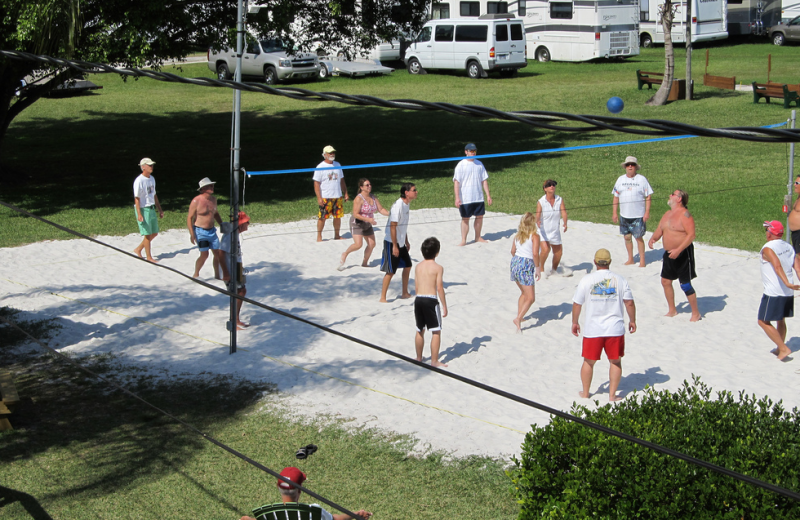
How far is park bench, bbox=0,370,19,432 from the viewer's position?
691cm

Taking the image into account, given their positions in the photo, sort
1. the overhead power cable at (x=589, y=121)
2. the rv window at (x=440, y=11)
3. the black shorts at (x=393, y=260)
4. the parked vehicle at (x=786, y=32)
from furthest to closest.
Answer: the parked vehicle at (x=786, y=32)
the rv window at (x=440, y=11)
the black shorts at (x=393, y=260)
the overhead power cable at (x=589, y=121)

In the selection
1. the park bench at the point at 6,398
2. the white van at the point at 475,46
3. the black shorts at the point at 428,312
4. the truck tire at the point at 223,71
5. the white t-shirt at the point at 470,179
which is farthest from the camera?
the truck tire at the point at 223,71

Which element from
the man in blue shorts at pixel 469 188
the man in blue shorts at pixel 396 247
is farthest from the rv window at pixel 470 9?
the man in blue shorts at pixel 396 247

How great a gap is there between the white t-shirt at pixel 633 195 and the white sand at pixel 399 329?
87 cm

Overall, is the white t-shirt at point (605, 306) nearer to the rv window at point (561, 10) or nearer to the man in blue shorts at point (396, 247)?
the man in blue shorts at point (396, 247)

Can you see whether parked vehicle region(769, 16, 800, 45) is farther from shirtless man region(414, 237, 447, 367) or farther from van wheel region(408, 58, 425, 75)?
shirtless man region(414, 237, 447, 367)

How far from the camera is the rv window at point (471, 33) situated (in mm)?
29891

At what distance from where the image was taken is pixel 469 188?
12.5 metres

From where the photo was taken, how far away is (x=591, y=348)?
24.1 ft

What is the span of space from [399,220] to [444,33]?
2260 cm

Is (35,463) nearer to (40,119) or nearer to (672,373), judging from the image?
(672,373)

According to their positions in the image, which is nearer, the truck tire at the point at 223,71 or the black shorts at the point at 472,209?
the black shorts at the point at 472,209

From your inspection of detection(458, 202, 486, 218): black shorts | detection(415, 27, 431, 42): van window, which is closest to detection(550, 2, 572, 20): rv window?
detection(415, 27, 431, 42): van window

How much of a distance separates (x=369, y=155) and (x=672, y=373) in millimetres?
13255
